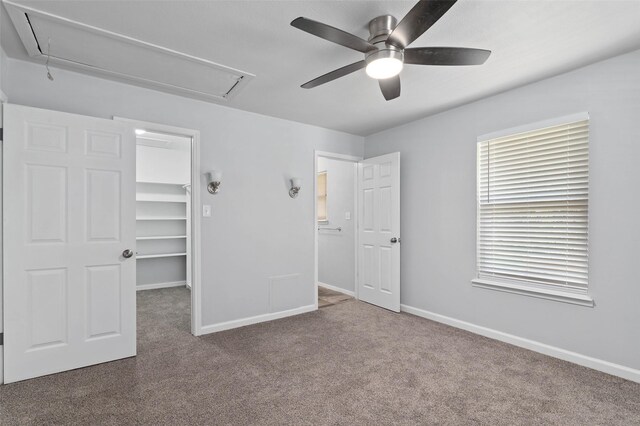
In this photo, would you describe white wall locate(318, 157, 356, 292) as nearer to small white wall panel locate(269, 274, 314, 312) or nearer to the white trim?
small white wall panel locate(269, 274, 314, 312)

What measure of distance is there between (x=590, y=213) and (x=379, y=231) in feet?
7.59

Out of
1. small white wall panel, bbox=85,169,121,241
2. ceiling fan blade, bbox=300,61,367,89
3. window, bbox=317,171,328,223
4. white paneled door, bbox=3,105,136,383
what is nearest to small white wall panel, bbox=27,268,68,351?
white paneled door, bbox=3,105,136,383

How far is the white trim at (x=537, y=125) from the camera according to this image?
2771mm

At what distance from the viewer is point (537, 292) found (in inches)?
118

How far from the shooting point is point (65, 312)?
262cm

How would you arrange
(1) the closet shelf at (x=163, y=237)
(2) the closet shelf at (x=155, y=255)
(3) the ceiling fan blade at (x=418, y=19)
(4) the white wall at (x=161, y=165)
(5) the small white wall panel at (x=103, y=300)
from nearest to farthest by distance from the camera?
(3) the ceiling fan blade at (x=418, y=19), (5) the small white wall panel at (x=103, y=300), (2) the closet shelf at (x=155, y=255), (1) the closet shelf at (x=163, y=237), (4) the white wall at (x=161, y=165)

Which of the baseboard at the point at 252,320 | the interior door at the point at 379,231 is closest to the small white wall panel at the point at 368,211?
the interior door at the point at 379,231

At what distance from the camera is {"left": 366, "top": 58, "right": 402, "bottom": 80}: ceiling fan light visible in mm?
2094

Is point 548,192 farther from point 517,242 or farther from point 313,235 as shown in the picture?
point 313,235

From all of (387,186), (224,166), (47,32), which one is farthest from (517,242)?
(47,32)

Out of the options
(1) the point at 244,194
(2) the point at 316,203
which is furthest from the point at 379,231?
(1) the point at 244,194

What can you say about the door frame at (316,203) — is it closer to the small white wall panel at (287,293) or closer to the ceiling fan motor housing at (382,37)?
the small white wall panel at (287,293)

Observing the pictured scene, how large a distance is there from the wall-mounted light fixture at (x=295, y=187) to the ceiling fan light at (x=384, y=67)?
6.75 ft

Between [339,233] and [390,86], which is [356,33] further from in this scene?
[339,233]
